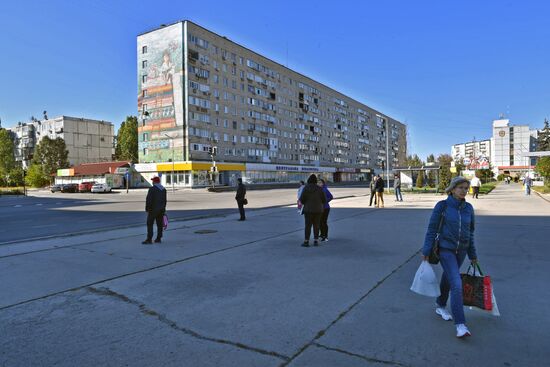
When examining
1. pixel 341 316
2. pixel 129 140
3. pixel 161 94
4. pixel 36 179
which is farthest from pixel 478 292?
pixel 129 140

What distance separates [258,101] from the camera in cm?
7406

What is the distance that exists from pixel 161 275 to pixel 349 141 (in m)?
109

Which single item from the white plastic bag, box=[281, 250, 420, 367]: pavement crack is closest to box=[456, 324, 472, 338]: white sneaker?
the white plastic bag

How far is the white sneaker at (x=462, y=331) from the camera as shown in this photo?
3525mm

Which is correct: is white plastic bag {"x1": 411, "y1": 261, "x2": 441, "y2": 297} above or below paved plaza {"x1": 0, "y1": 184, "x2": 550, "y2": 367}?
above

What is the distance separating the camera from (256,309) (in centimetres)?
440

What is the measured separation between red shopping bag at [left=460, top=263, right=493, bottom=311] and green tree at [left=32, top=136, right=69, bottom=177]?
90.3 meters

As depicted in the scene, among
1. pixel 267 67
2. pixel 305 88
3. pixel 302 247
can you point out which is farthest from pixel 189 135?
pixel 302 247

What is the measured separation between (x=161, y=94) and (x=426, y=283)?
202 feet

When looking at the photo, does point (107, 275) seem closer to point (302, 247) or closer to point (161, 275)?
point (161, 275)

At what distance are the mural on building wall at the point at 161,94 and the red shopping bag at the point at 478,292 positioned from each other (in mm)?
56224

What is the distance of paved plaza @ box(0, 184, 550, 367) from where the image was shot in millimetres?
3273

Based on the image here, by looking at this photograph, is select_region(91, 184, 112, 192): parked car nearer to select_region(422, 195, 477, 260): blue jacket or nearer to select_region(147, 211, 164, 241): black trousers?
select_region(147, 211, 164, 241): black trousers

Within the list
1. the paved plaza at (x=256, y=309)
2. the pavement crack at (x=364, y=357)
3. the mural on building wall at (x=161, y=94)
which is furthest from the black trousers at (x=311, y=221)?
the mural on building wall at (x=161, y=94)
